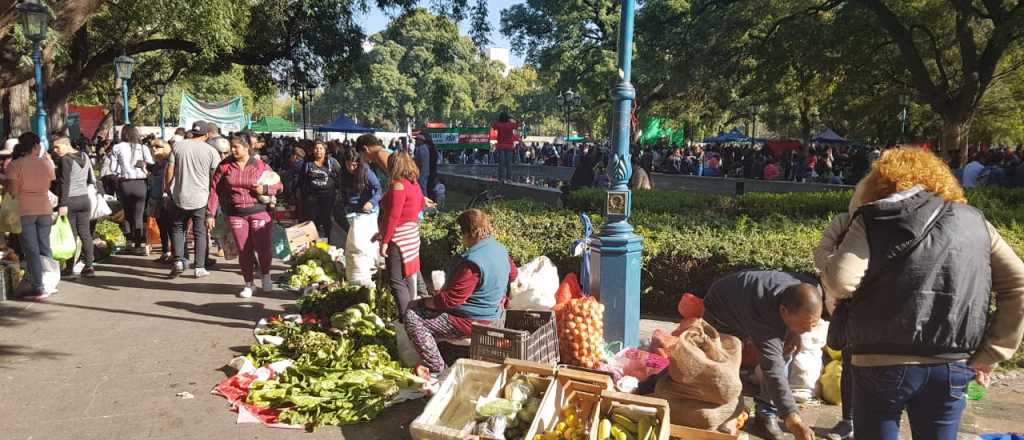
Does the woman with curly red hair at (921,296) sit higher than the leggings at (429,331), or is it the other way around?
the woman with curly red hair at (921,296)

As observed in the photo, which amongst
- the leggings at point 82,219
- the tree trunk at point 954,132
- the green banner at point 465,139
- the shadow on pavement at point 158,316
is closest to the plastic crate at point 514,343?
the shadow on pavement at point 158,316

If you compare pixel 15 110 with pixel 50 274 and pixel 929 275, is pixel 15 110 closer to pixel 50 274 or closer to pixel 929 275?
pixel 50 274

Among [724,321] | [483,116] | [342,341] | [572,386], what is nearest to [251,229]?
[342,341]

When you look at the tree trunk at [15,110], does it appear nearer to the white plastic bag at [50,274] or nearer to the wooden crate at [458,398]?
the white plastic bag at [50,274]

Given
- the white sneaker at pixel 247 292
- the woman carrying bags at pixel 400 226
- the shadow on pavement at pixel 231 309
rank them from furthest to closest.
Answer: the white sneaker at pixel 247 292, the shadow on pavement at pixel 231 309, the woman carrying bags at pixel 400 226

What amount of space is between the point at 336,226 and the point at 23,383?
5.70 meters

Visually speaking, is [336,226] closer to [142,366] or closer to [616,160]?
[142,366]

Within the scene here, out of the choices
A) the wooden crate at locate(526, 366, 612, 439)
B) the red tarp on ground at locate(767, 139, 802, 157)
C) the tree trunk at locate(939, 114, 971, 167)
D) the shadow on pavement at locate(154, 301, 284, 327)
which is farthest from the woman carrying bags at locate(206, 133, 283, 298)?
the red tarp on ground at locate(767, 139, 802, 157)

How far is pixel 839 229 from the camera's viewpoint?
9.71 feet

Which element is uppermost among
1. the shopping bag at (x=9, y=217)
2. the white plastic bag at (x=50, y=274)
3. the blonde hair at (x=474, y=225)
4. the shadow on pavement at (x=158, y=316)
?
the blonde hair at (x=474, y=225)

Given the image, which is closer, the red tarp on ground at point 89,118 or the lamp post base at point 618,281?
the lamp post base at point 618,281

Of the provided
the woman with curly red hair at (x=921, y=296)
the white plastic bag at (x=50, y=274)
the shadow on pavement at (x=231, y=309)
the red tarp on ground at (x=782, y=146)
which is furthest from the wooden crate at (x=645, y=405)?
the red tarp on ground at (x=782, y=146)

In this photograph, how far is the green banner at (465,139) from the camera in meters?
34.0

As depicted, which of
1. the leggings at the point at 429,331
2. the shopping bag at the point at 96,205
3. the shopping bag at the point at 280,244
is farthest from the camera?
the shopping bag at the point at 280,244
